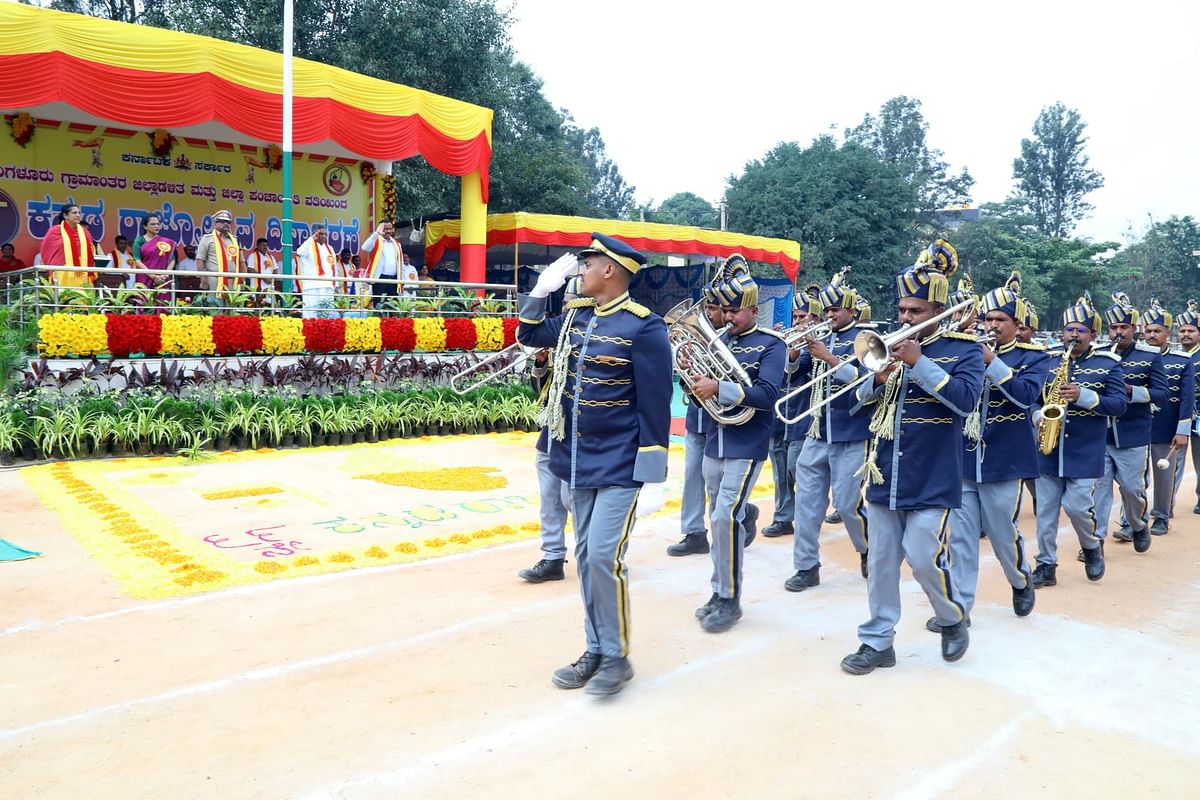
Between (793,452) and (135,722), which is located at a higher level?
(793,452)

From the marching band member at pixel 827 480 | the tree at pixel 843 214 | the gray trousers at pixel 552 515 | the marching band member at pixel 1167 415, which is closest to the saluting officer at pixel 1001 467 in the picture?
the marching band member at pixel 827 480

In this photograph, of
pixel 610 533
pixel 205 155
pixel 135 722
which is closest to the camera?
pixel 135 722

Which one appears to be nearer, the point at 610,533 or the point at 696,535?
the point at 610,533

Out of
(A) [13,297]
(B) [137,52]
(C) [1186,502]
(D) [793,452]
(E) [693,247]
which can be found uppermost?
(B) [137,52]

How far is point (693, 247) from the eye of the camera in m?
23.6

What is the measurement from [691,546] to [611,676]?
8.84ft

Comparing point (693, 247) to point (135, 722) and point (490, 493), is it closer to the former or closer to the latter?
point (490, 493)

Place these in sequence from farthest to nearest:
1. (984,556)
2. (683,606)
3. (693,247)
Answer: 1. (693,247)
2. (984,556)
3. (683,606)

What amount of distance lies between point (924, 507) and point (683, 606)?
160cm

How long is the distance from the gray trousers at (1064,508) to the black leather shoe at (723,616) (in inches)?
100

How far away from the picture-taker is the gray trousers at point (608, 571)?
13.4ft

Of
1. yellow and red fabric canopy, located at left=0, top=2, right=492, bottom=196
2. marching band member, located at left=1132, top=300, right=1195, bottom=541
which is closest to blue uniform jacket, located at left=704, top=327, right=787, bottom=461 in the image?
marching band member, located at left=1132, top=300, right=1195, bottom=541

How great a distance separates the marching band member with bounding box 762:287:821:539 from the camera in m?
7.39

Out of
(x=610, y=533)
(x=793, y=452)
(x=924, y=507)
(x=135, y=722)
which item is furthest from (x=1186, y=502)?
(x=135, y=722)
